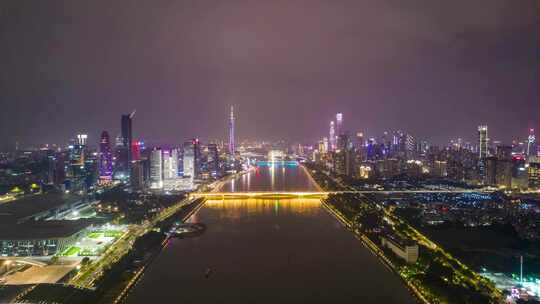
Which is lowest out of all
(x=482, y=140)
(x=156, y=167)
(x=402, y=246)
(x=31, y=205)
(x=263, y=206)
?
(x=402, y=246)

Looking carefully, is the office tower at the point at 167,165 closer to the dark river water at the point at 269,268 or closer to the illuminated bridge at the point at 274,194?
the illuminated bridge at the point at 274,194

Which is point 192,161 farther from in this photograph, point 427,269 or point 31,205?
point 427,269

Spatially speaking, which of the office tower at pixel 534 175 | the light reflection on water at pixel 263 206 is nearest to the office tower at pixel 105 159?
the light reflection on water at pixel 263 206

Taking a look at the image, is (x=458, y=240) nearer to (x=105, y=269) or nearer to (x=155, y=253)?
(x=155, y=253)

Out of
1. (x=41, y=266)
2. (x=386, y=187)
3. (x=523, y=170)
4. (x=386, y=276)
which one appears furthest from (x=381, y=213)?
(x=523, y=170)

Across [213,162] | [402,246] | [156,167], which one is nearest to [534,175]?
[402,246]

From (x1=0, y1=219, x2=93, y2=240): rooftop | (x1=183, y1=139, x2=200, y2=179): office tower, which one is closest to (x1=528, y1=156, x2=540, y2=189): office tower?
(x1=183, y1=139, x2=200, y2=179): office tower
